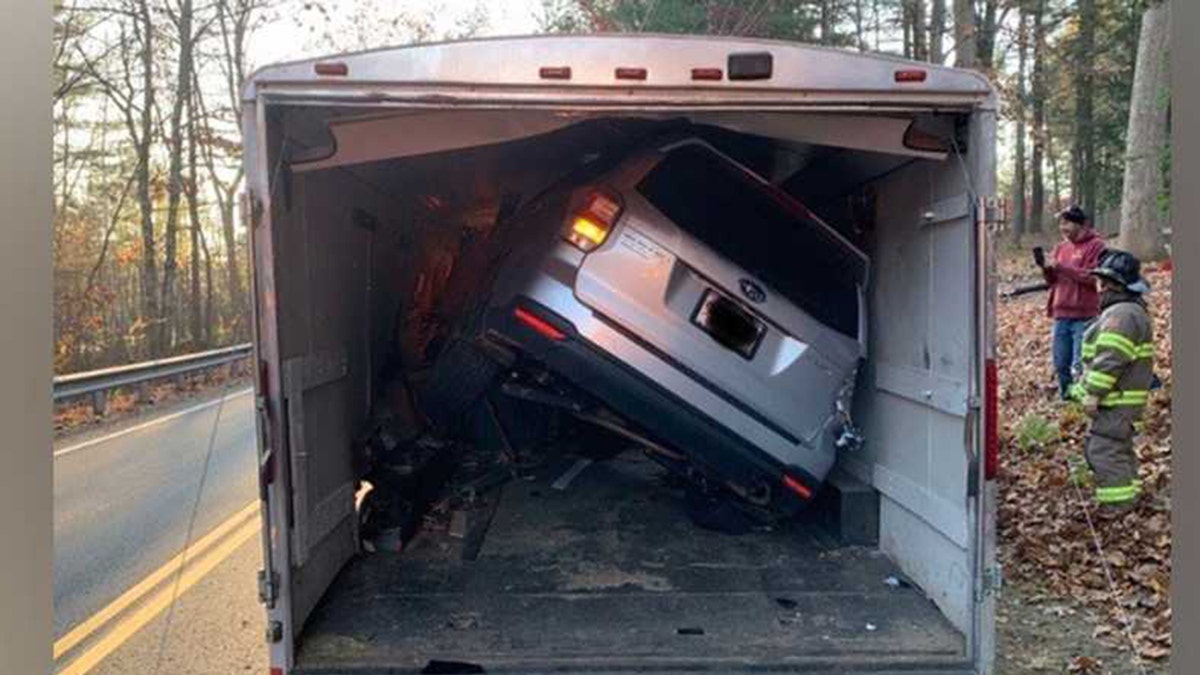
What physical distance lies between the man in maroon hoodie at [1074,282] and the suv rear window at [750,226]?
416 cm

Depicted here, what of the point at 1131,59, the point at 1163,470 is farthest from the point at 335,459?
the point at 1131,59

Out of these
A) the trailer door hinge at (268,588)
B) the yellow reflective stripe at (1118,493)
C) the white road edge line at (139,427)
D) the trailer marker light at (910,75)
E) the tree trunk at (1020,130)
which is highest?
the tree trunk at (1020,130)

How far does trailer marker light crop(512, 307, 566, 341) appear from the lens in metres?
4.74

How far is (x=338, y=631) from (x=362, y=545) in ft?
3.69

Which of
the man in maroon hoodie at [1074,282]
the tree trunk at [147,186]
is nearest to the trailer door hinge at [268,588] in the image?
the man in maroon hoodie at [1074,282]

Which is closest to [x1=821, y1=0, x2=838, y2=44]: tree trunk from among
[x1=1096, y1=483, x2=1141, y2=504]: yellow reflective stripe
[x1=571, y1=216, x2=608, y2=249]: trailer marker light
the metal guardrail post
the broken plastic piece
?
the metal guardrail post

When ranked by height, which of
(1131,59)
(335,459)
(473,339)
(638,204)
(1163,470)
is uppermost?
(1131,59)

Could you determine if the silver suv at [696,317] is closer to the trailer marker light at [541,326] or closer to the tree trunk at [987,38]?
the trailer marker light at [541,326]

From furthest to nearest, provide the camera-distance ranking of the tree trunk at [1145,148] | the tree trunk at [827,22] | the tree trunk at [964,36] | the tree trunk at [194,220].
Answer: the tree trunk at [194,220] → the tree trunk at [827,22] → the tree trunk at [964,36] → the tree trunk at [1145,148]

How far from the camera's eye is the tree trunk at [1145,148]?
1466 cm

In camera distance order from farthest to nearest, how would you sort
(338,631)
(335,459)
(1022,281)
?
(1022,281)
(335,459)
(338,631)

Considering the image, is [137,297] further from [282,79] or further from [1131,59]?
[1131,59]

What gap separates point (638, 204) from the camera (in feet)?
16.1

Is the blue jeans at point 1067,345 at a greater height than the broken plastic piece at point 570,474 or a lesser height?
greater
